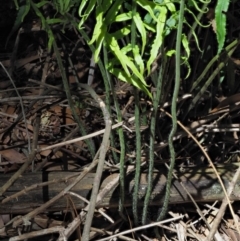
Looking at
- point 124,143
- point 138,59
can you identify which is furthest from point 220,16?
point 124,143

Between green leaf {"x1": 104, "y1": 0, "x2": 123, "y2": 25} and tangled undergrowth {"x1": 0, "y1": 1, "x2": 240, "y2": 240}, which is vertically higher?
green leaf {"x1": 104, "y1": 0, "x2": 123, "y2": 25}

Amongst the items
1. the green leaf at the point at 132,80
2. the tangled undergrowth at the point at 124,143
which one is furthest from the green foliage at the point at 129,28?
the tangled undergrowth at the point at 124,143

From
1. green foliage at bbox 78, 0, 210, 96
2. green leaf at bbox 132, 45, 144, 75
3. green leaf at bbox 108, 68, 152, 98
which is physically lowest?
green leaf at bbox 108, 68, 152, 98

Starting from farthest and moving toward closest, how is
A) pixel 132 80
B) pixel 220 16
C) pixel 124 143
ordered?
1. pixel 124 143
2. pixel 132 80
3. pixel 220 16

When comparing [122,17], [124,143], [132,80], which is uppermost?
[122,17]

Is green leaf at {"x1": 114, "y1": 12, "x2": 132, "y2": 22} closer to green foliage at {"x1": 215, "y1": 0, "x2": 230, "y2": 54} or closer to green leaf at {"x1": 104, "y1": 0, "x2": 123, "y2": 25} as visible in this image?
green leaf at {"x1": 104, "y1": 0, "x2": 123, "y2": 25}

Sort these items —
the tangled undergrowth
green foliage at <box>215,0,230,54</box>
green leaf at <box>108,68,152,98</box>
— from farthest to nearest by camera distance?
the tangled undergrowth → green leaf at <box>108,68,152,98</box> → green foliage at <box>215,0,230,54</box>

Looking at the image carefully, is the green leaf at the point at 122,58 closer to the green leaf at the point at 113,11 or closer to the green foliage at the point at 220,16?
the green leaf at the point at 113,11

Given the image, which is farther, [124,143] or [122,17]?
[124,143]

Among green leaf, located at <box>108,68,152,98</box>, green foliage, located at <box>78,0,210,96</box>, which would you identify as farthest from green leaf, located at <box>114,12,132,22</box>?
green leaf, located at <box>108,68,152,98</box>

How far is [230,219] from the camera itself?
1.58 metres

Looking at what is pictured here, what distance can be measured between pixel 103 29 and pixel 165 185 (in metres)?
0.54

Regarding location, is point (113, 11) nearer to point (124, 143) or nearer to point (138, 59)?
point (138, 59)

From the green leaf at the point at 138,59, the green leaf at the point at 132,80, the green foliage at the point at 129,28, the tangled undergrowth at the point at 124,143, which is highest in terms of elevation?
the green foliage at the point at 129,28
